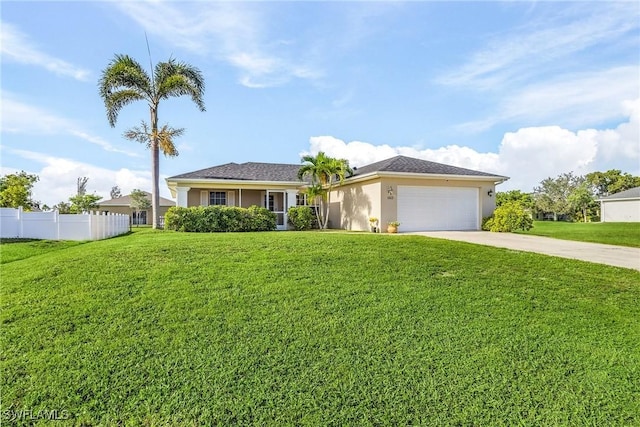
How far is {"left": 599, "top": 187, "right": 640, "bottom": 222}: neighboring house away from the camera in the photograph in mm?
34719

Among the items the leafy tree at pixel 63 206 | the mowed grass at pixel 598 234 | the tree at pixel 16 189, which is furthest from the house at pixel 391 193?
the leafy tree at pixel 63 206

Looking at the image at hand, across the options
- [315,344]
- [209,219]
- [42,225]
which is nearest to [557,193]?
[209,219]

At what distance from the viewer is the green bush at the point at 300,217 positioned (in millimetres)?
20003

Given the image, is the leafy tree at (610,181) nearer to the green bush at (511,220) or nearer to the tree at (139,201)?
the green bush at (511,220)

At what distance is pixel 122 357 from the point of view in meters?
4.38

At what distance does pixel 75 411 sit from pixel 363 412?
9.09ft

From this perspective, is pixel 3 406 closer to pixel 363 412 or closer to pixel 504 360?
pixel 363 412

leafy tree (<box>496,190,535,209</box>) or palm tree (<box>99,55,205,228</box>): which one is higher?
palm tree (<box>99,55,205,228</box>)

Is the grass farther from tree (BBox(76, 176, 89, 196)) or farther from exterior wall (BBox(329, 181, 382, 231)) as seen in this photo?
tree (BBox(76, 176, 89, 196))

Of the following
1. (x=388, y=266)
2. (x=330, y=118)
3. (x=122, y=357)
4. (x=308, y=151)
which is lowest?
(x=122, y=357)

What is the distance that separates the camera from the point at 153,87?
20688 millimetres

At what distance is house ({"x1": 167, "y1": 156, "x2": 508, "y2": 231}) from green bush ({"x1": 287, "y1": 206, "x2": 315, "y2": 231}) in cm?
122

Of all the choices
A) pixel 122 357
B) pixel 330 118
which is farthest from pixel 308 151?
pixel 122 357

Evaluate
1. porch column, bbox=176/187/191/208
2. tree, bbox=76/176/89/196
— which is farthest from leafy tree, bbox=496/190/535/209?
tree, bbox=76/176/89/196
